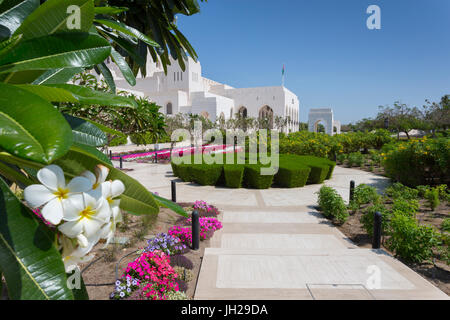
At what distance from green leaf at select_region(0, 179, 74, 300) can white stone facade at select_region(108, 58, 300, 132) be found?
40333 millimetres

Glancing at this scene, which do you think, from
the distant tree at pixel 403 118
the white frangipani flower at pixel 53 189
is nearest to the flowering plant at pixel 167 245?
the white frangipani flower at pixel 53 189

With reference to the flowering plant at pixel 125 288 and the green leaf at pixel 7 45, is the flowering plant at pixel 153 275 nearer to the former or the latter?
the flowering plant at pixel 125 288

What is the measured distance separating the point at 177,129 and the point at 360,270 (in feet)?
74.8

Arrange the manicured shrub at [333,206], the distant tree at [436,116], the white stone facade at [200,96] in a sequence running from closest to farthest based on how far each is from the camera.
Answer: the manicured shrub at [333,206] < the distant tree at [436,116] < the white stone facade at [200,96]

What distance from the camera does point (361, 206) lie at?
24.4 feet

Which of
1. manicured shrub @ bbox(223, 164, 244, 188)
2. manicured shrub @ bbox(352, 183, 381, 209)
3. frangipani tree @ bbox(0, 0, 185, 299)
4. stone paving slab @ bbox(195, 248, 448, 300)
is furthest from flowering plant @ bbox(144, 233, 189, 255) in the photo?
manicured shrub @ bbox(223, 164, 244, 188)

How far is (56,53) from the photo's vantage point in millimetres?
691

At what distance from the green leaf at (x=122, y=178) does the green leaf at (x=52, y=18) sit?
354 millimetres

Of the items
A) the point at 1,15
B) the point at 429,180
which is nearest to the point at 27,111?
the point at 1,15

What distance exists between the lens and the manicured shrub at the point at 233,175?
9648 millimetres

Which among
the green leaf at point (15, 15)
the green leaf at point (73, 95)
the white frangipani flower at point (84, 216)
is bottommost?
the white frangipani flower at point (84, 216)
